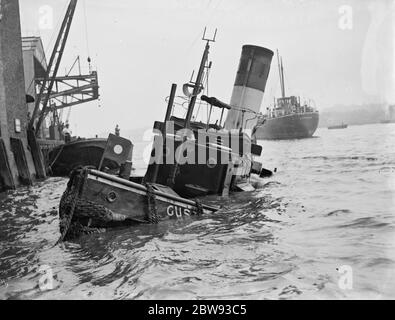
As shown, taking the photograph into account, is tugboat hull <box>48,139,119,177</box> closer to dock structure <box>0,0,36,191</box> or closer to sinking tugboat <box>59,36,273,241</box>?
dock structure <box>0,0,36,191</box>

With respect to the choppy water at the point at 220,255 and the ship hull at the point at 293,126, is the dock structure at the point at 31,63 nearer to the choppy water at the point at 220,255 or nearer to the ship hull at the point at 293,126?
the choppy water at the point at 220,255

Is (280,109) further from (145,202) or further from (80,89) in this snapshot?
(145,202)

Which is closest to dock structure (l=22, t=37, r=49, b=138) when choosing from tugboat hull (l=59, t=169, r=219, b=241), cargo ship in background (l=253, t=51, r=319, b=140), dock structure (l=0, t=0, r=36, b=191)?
dock structure (l=0, t=0, r=36, b=191)

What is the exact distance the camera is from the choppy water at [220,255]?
411 cm

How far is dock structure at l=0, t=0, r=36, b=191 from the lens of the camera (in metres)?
13.0

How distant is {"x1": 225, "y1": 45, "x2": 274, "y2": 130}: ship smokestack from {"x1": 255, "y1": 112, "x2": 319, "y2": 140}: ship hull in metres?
52.3

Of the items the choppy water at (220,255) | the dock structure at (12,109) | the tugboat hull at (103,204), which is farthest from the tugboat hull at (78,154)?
the tugboat hull at (103,204)

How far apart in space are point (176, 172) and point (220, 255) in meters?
4.02

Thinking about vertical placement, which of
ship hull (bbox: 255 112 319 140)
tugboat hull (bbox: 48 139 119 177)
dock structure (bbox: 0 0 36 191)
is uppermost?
dock structure (bbox: 0 0 36 191)

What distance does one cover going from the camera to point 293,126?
67688 millimetres

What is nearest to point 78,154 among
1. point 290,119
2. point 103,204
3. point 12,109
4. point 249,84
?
point 12,109

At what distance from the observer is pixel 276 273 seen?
4578 mm

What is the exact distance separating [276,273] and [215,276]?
736 mm
